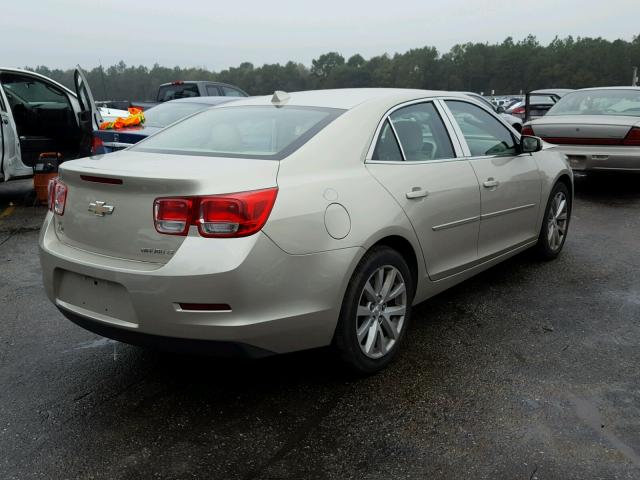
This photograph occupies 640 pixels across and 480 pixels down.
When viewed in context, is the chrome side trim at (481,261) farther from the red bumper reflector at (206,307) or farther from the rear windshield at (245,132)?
the red bumper reflector at (206,307)

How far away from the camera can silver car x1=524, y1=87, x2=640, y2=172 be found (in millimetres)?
8178

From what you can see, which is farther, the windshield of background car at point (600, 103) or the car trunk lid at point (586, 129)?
the windshield of background car at point (600, 103)

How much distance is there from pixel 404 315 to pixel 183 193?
58.9 inches

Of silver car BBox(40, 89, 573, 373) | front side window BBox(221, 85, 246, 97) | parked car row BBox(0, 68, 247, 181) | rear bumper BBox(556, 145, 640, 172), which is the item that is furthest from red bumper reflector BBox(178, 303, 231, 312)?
front side window BBox(221, 85, 246, 97)

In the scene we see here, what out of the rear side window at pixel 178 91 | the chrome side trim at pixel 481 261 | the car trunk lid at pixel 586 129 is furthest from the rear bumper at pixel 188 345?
the rear side window at pixel 178 91

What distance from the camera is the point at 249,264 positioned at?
8.70ft

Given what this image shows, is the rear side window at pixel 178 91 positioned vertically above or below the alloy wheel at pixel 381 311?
above

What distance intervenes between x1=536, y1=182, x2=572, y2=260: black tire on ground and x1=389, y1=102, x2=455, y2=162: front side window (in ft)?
5.39

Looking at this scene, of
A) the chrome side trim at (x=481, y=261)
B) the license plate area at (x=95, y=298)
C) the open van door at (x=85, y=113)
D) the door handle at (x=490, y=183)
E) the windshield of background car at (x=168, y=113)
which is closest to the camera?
the license plate area at (x=95, y=298)

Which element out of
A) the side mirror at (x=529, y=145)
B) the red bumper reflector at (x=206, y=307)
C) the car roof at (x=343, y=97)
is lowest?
the red bumper reflector at (x=206, y=307)

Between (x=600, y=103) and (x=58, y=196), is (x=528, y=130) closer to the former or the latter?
(x=600, y=103)

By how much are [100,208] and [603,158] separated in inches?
286

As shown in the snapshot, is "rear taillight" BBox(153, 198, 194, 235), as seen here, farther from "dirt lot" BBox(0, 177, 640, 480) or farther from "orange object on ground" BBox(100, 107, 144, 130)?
"orange object on ground" BBox(100, 107, 144, 130)

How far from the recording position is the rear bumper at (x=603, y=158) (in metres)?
8.15
